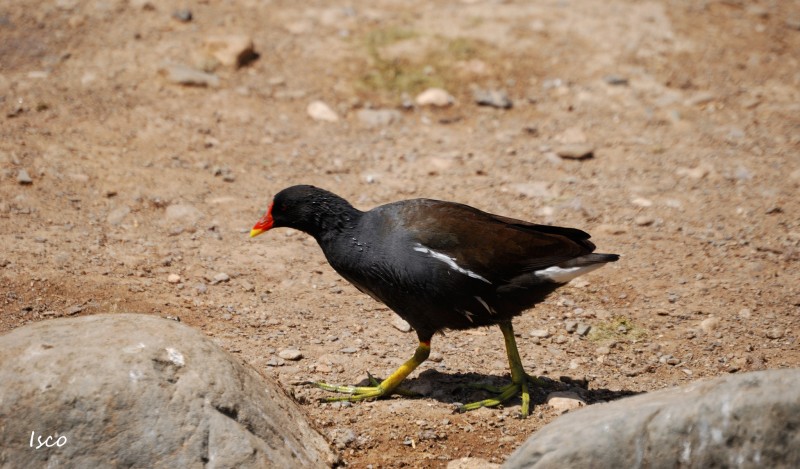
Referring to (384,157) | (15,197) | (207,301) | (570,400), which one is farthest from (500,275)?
(15,197)

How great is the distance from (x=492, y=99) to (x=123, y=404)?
19.6ft

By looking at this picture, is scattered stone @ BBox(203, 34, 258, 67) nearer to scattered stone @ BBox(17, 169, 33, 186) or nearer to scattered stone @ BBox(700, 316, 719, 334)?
scattered stone @ BBox(17, 169, 33, 186)

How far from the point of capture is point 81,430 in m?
3.61

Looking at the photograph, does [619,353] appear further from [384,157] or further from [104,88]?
[104,88]

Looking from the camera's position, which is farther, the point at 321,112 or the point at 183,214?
the point at 321,112

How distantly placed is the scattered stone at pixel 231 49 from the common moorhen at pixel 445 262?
13.2 ft

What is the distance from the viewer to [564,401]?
5.12m

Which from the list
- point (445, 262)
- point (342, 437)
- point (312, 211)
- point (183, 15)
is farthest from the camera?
point (183, 15)

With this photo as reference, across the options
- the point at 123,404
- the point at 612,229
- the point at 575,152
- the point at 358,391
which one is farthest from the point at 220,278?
the point at 575,152

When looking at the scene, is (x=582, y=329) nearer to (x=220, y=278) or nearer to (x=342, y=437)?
(x=342, y=437)

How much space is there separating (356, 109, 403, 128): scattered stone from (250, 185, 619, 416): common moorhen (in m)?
3.38

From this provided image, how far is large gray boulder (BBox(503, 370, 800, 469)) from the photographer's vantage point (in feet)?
11.2

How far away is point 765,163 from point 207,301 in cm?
527

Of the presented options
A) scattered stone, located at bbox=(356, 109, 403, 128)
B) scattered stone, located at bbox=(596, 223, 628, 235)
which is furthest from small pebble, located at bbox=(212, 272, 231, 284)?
scattered stone, located at bbox=(596, 223, 628, 235)
